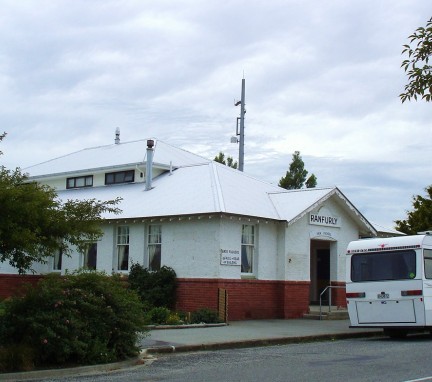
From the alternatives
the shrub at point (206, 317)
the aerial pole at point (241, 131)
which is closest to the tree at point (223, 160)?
the aerial pole at point (241, 131)

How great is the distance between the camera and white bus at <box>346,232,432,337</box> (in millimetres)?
17953

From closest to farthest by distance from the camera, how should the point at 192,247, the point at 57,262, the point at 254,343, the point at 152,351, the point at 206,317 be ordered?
the point at 152,351
the point at 254,343
the point at 206,317
the point at 192,247
the point at 57,262

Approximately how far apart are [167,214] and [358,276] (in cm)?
714

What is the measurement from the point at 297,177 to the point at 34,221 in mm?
29535

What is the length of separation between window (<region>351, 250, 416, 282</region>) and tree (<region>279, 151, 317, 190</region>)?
2178 cm

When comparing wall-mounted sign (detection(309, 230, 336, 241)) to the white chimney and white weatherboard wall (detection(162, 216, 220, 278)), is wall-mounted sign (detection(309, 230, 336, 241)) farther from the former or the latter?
the white chimney

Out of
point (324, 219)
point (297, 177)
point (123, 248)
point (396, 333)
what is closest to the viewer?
point (396, 333)

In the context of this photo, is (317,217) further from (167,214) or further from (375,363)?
(375,363)

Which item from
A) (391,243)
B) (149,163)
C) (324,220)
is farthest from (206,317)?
(149,163)

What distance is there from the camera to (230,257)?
906 inches

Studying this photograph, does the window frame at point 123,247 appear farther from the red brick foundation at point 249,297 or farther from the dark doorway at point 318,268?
the dark doorway at point 318,268

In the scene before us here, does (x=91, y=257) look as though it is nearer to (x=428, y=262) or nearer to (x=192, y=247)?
(x=192, y=247)

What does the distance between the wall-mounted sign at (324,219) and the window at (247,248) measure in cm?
265

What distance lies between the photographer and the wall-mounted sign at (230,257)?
74.6ft
